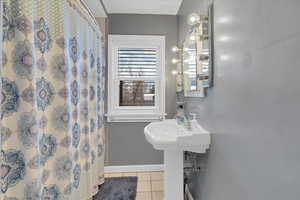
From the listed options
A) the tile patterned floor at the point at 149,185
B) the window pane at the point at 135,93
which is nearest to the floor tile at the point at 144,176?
the tile patterned floor at the point at 149,185

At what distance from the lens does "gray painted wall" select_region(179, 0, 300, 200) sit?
0.60m

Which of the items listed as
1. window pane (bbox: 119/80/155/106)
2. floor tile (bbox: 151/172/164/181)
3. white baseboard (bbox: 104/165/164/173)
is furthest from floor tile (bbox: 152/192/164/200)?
window pane (bbox: 119/80/155/106)

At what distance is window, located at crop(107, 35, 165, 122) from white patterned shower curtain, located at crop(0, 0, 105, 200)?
73cm

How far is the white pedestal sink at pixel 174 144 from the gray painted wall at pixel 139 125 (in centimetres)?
79

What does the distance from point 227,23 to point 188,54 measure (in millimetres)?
803

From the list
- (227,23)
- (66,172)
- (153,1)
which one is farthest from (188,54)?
(66,172)

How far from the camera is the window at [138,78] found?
2.67 meters

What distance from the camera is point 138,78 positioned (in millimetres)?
2725

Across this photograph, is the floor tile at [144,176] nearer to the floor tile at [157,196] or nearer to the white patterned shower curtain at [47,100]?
the floor tile at [157,196]

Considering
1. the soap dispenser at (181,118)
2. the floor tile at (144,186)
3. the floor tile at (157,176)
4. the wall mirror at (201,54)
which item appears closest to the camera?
the wall mirror at (201,54)

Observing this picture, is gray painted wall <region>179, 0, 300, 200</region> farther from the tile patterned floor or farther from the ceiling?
the ceiling

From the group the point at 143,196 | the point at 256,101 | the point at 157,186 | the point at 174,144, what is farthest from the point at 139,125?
the point at 256,101

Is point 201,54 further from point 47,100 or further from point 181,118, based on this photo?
point 47,100

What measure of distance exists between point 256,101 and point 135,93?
81.2 inches
